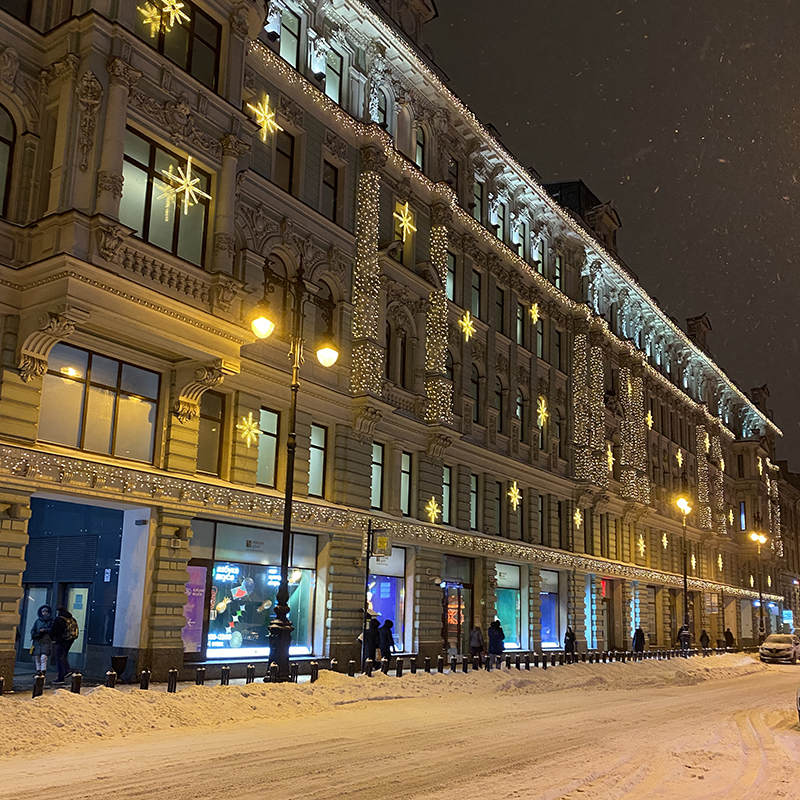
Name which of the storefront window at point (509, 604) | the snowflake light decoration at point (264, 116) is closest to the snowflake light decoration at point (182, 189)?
the snowflake light decoration at point (264, 116)

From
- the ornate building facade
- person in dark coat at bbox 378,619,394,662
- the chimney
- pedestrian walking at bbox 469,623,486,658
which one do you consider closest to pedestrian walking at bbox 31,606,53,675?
the ornate building facade

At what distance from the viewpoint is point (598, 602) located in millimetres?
45188

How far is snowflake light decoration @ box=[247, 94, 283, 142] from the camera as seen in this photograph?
25609 mm

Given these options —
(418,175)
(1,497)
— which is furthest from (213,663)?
(418,175)

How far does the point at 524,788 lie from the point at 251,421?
16.0 metres

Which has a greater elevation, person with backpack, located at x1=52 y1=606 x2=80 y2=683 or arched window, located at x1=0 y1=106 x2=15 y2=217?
arched window, located at x1=0 y1=106 x2=15 y2=217

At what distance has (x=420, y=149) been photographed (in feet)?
112

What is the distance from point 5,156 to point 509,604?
26484 millimetres

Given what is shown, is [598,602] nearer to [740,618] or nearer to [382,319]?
[382,319]

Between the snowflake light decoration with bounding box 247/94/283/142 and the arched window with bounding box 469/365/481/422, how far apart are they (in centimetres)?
1382

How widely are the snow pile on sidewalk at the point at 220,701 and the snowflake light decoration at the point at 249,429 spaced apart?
6821 mm

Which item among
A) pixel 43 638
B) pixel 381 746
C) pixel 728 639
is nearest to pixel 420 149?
pixel 43 638

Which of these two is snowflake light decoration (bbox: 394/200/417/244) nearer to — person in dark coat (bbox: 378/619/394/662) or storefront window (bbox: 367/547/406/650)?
storefront window (bbox: 367/547/406/650)

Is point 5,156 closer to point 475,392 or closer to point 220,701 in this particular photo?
point 220,701
